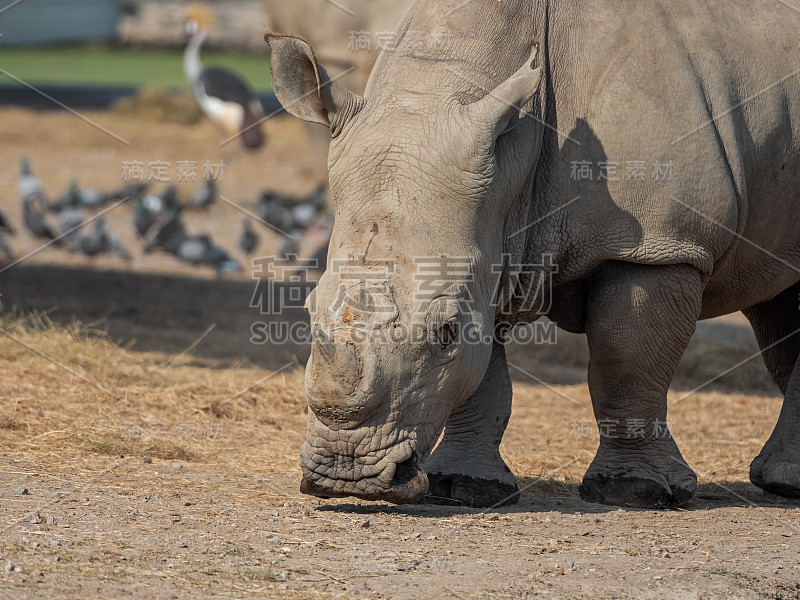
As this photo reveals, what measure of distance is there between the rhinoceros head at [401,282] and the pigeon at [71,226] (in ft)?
28.2

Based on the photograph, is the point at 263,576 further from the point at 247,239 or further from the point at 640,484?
the point at 247,239

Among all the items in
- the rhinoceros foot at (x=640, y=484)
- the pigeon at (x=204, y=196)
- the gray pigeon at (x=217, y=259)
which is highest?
the pigeon at (x=204, y=196)

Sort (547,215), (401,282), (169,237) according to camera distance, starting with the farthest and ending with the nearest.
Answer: (169,237)
(547,215)
(401,282)

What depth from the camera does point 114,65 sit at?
104ft

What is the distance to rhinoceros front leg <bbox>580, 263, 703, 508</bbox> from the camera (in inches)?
210

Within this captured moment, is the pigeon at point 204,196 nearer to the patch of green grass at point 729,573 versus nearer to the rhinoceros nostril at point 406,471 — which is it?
the rhinoceros nostril at point 406,471

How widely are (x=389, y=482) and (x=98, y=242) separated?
887 centimetres

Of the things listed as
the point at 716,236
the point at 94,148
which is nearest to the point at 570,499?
the point at 716,236

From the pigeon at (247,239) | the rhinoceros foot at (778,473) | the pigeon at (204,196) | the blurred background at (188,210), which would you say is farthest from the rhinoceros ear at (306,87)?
the pigeon at (204,196)

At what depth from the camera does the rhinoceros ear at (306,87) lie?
489 cm

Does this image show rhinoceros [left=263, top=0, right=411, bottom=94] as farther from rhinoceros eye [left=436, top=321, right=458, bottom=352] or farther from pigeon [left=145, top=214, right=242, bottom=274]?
rhinoceros eye [left=436, top=321, right=458, bottom=352]

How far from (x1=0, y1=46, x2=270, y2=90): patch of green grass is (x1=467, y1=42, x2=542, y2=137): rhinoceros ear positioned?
2327cm

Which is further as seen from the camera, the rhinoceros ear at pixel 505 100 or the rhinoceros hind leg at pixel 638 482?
the rhinoceros hind leg at pixel 638 482

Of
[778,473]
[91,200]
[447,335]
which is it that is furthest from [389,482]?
[91,200]
